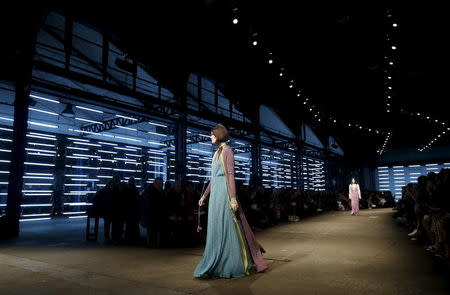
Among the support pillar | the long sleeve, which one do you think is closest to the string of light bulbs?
the long sleeve

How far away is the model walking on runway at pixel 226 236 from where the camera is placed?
10.6 ft

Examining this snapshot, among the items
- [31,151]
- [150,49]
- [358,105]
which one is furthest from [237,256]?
[358,105]

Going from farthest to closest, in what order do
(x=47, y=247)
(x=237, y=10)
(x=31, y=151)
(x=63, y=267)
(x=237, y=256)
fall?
1. (x=31, y=151)
2. (x=237, y=10)
3. (x=47, y=247)
4. (x=63, y=267)
5. (x=237, y=256)

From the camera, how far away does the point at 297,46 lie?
11.0 meters

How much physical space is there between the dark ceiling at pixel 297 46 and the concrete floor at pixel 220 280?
546 cm

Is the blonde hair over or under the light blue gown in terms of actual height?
over

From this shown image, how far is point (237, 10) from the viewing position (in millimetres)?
7602

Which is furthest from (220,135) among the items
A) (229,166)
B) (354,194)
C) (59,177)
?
(59,177)

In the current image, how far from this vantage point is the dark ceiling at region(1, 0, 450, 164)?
9.16 meters

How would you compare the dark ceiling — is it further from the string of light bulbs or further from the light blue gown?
the light blue gown

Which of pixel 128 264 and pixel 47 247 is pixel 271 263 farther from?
pixel 47 247

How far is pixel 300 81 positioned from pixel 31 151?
1160 cm

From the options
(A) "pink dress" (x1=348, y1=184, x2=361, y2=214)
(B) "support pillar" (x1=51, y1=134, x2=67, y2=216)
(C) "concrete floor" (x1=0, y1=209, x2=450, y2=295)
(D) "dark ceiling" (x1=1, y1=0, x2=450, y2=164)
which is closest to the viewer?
(C) "concrete floor" (x1=0, y1=209, x2=450, y2=295)

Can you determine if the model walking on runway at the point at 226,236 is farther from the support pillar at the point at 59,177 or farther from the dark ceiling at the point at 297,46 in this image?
the support pillar at the point at 59,177
